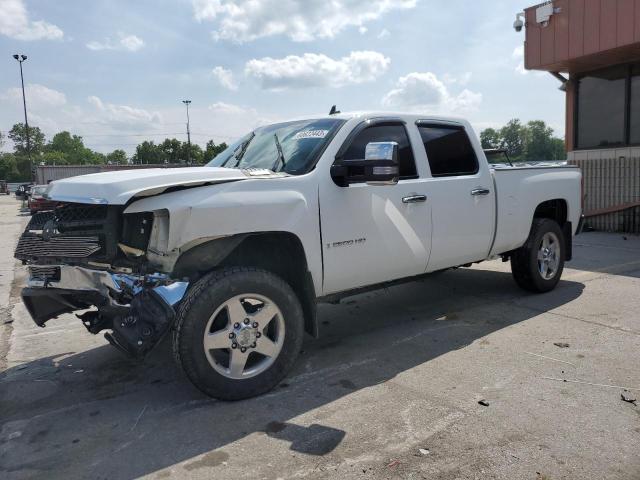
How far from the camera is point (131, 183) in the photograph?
3.31 meters

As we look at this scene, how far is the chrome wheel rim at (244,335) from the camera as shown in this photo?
3.46 metres

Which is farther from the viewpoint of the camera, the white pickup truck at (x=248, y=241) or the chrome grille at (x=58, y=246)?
the chrome grille at (x=58, y=246)

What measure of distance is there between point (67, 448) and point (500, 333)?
3.63m


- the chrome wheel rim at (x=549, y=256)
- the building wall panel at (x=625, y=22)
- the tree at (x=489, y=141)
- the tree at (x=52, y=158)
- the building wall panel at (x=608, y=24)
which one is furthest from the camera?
the tree at (x=52, y=158)

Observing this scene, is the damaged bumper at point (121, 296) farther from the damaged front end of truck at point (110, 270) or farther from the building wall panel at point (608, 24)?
the building wall panel at point (608, 24)

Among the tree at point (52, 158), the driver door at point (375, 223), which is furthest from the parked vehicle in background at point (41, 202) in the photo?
the tree at point (52, 158)

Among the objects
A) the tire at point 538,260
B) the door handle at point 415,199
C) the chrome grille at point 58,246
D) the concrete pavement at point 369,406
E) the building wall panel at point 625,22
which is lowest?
the concrete pavement at point 369,406

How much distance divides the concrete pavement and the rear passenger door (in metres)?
0.75

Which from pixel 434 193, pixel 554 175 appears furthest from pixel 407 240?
pixel 554 175

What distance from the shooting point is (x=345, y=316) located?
568 cm

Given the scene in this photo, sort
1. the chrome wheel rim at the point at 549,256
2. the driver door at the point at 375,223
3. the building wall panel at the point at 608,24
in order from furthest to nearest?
the building wall panel at the point at 608,24 → the chrome wheel rim at the point at 549,256 → the driver door at the point at 375,223

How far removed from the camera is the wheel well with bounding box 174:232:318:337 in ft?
11.7

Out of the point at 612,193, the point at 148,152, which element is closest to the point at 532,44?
the point at 612,193

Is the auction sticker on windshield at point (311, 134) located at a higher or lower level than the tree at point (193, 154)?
lower
